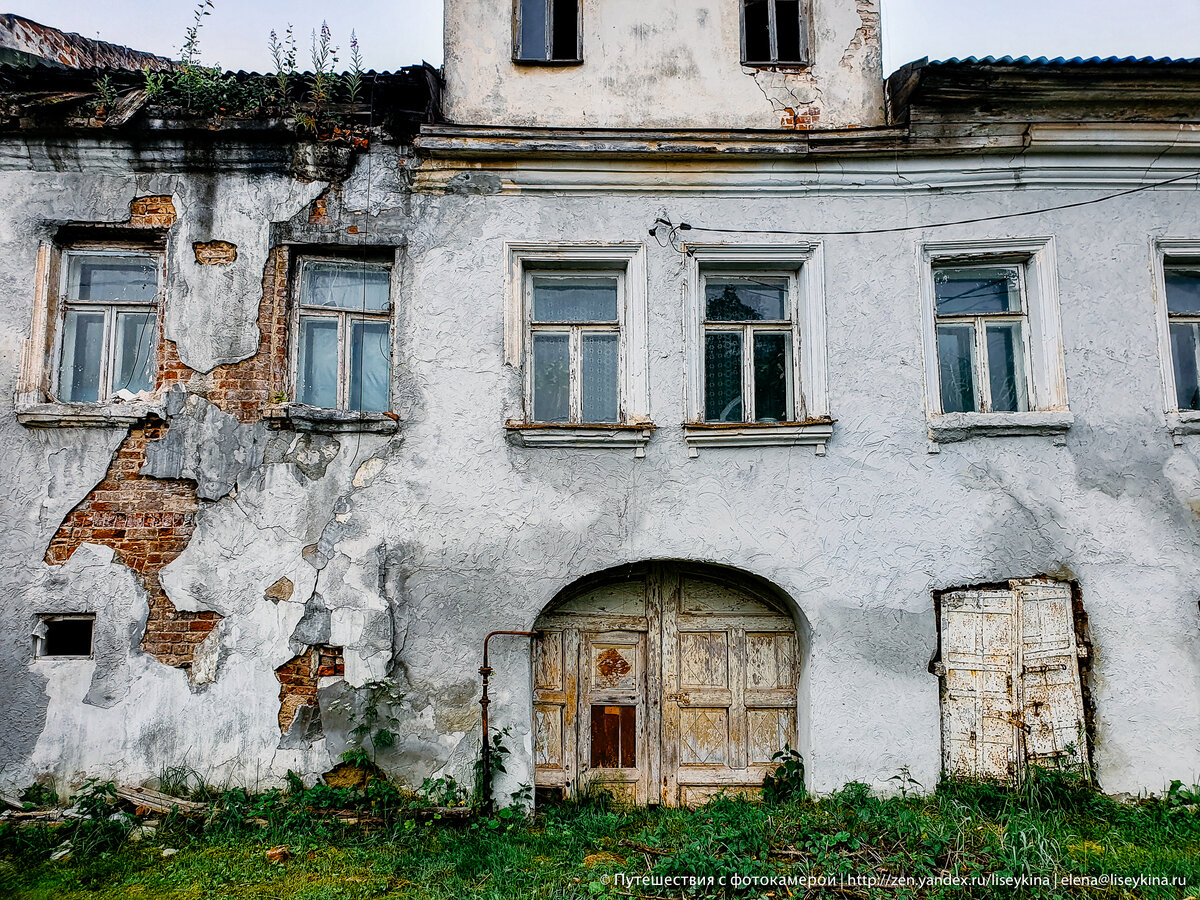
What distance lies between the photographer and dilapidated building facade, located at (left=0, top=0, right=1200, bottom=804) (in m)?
6.12

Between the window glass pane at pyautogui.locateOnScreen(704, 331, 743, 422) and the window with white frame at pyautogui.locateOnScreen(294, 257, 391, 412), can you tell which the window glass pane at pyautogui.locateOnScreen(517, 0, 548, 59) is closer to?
the window with white frame at pyautogui.locateOnScreen(294, 257, 391, 412)

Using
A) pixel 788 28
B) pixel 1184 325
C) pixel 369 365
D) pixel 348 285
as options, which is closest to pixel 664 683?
pixel 369 365

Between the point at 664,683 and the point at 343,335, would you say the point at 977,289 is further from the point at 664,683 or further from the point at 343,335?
the point at 343,335

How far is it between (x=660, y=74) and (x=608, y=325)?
7.11 feet

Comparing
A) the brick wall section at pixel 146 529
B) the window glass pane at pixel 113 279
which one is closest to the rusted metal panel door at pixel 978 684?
the brick wall section at pixel 146 529

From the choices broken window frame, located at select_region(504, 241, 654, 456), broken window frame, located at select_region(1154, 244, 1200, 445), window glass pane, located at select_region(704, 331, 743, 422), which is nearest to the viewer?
broken window frame, located at select_region(504, 241, 654, 456)

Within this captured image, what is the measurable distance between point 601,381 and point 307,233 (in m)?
2.61

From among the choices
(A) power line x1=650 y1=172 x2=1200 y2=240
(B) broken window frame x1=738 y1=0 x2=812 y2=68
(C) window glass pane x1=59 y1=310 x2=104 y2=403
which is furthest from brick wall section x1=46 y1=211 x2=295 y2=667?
(B) broken window frame x1=738 y1=0 x2=812 y2=68

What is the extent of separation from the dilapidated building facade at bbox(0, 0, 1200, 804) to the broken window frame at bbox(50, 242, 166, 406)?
0.08 feet

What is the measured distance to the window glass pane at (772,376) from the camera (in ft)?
21.9

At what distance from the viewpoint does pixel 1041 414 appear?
6.34m

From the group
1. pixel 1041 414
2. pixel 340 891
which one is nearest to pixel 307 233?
pixel 340 891

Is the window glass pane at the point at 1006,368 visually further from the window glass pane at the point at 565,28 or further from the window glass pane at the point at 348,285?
the window glass pane at the point at 348,285

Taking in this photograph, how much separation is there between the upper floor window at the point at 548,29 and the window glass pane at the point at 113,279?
3.54m
